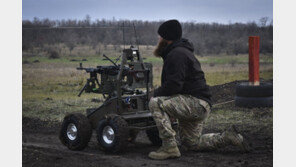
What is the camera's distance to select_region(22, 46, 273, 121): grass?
901 cm

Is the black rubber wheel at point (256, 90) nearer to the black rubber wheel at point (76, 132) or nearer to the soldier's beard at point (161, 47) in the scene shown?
the soldier's beard at point (161, 47)

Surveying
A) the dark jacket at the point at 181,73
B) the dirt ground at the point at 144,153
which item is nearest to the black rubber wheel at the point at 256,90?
the dirt ground at the point at 144,153

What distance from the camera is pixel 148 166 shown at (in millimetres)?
4703

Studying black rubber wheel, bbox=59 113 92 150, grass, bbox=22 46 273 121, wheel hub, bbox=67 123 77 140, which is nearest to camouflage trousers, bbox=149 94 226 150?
black rubber wheel, bbox=59 113 92 150

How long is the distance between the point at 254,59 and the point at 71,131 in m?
2.74

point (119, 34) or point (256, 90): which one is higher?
point (119, 34)

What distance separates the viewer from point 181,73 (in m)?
4.71

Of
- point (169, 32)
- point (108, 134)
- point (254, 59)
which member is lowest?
point (108, 134)

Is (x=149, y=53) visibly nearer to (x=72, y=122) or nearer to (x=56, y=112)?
(x=56, y=112)

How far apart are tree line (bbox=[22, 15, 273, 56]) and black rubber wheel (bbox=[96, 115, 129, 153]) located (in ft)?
9.58

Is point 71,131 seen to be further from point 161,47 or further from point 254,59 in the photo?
point 254,59

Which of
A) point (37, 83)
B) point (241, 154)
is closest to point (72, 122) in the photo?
point (241, 154)

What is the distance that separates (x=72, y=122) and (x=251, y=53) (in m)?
2.75

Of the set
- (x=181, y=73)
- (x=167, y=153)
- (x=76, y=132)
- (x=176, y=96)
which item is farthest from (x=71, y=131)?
(x=181, y=73)
